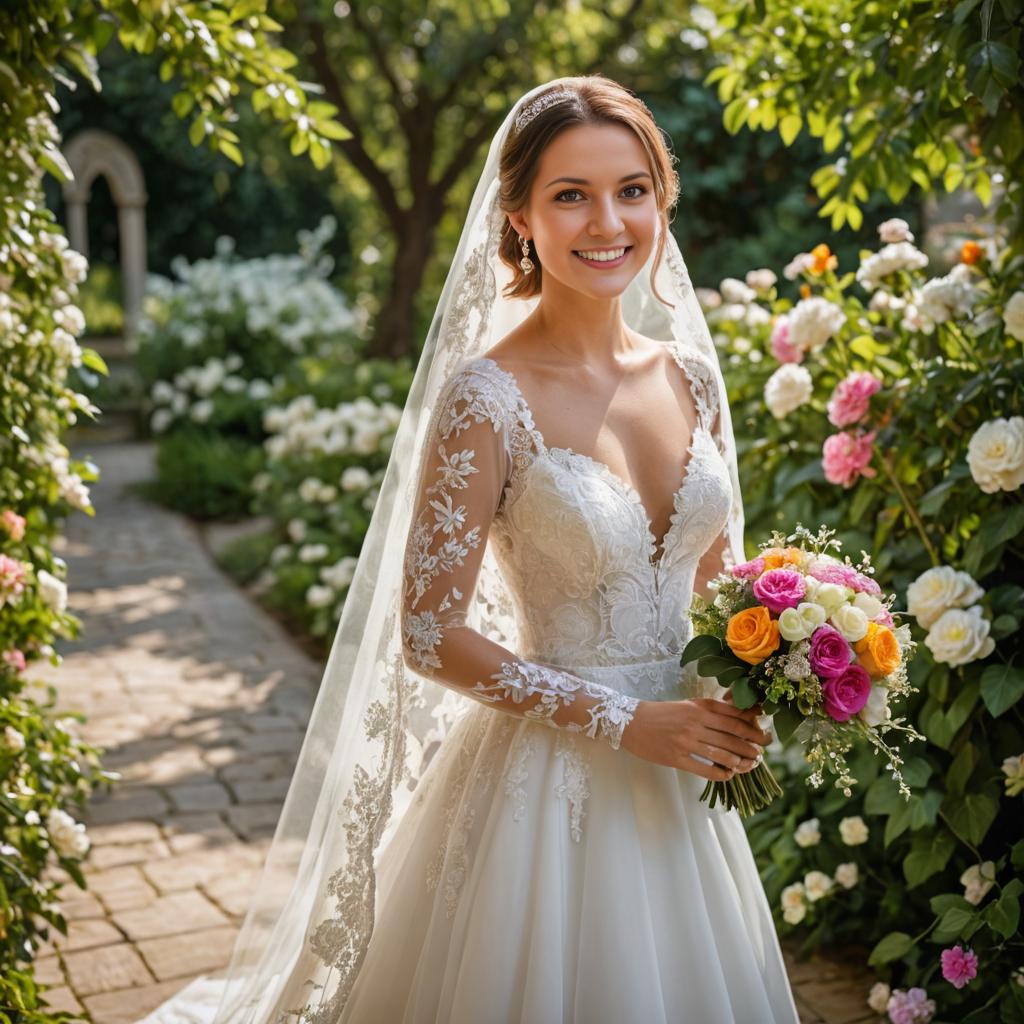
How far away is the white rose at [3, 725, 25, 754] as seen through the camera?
3168 millimetres

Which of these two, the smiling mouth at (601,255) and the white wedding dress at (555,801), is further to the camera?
the smiling mouth at (601,255)

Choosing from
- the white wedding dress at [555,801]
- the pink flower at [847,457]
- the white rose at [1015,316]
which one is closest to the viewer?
the white wedding dress at [555,801]

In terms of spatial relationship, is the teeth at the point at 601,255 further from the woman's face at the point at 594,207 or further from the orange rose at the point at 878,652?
the orange rose at the point at 878,652

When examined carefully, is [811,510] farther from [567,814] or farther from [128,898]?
[128,898]

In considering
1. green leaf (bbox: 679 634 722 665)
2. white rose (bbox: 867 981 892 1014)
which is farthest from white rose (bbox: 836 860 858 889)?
green leaf (bbox: 679 634 722 665)

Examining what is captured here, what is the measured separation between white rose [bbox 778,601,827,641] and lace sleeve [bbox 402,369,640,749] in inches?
14.0

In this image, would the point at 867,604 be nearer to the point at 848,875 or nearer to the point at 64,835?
the point at 848,875

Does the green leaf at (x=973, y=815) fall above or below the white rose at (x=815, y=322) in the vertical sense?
below

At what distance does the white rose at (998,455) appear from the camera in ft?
9.34

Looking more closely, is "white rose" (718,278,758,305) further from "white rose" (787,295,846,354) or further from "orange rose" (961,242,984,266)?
"orange rose" (961,242,984,266)

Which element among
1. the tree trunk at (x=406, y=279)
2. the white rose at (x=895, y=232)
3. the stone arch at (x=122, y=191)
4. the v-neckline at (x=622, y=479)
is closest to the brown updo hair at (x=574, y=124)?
the v-neckline at (x=622, y=479)

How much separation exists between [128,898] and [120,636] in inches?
129

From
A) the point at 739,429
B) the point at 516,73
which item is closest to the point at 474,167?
the point at 516,73

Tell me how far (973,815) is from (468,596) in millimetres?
1566
